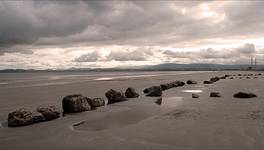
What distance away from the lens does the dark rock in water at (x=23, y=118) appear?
8469mm

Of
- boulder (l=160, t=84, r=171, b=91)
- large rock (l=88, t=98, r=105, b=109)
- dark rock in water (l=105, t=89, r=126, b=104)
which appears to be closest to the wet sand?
large rock (l=88, t=98, r=105, b=109)

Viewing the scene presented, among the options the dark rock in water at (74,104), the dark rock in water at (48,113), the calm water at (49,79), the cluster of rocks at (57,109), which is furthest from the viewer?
the calm water at (49,79)

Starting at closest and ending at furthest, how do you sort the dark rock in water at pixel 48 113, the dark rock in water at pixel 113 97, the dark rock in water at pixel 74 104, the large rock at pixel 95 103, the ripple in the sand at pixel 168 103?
the dark rock in water at pixel 48 113 → the dark rock in water at pixel 74 104 → the ripple in the sand at pixel 168 103 → the large rock at pixel 95 103 → the dark rock in water at pixel 113 97

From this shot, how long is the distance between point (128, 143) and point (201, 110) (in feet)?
17.9

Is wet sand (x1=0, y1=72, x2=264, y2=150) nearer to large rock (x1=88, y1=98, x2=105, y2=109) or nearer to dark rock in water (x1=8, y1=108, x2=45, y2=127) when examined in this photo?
dark rock in water (x1=8, y1=108, x2=45, y2=127)

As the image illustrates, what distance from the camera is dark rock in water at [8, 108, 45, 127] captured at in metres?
8.47

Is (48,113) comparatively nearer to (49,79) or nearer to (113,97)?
(113,97)

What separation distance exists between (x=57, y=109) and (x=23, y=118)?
1845 millimetres

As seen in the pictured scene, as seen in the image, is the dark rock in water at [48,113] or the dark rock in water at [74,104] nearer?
the dark rock in water at [48,113]

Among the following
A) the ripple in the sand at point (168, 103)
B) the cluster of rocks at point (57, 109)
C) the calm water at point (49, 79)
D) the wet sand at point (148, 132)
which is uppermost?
the cluster of rocks at point (57, 109)

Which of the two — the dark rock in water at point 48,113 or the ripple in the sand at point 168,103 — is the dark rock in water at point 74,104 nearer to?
the dark rock in water at point 48,113

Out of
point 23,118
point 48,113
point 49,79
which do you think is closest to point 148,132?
point 48,113

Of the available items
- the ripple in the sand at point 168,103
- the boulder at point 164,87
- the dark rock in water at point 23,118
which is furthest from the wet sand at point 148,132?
the boulder at point 164,87

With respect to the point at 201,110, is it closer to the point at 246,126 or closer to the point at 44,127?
the point at 246,126
